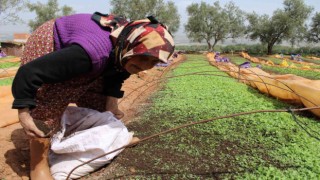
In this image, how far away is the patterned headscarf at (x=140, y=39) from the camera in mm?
1606

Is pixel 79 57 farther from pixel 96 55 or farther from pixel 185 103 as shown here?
pixel 185 103

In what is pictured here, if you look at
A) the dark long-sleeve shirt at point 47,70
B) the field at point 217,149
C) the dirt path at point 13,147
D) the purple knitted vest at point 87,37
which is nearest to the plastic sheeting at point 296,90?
the field at point 217,149

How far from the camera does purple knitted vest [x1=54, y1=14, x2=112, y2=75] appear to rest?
5.46 ft

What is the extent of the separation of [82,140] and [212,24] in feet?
116

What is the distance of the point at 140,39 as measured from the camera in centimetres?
161

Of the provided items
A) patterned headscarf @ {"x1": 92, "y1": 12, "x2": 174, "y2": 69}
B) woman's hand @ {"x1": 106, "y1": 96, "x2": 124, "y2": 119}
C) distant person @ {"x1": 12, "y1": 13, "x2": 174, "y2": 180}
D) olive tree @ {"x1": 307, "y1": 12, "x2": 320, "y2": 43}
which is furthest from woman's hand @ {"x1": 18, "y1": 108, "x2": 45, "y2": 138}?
olive tree @ {"x1": 307, "y1": 12, "x2": 320, "y2": 43}

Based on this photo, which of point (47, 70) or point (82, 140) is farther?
point (82, 140)

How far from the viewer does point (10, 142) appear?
285 cm

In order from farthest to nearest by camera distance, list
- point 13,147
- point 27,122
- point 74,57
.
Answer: point 13,147
point 27,122
point 74,57

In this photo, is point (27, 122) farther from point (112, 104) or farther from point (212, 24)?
point (212, 24)

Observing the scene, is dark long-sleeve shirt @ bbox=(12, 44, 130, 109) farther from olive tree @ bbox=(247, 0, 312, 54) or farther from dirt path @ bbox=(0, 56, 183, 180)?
olive tree @ bbox=(247, 0, 312, 54)

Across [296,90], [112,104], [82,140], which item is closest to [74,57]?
[82,140]

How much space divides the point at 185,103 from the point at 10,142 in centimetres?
236

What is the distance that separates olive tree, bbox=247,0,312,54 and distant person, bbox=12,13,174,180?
3174 cm
